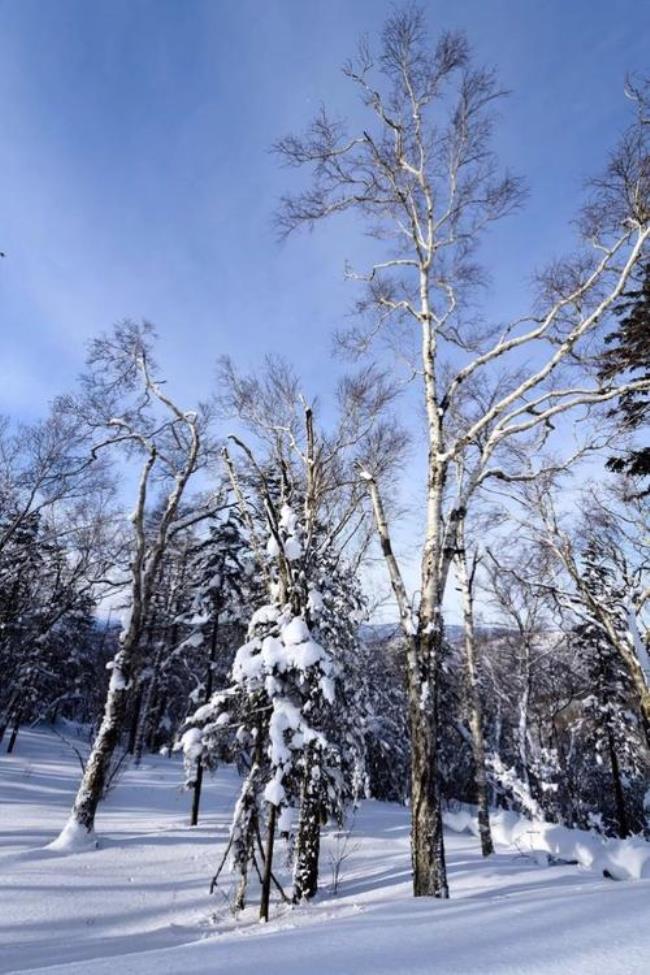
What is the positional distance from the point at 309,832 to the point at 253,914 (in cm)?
130


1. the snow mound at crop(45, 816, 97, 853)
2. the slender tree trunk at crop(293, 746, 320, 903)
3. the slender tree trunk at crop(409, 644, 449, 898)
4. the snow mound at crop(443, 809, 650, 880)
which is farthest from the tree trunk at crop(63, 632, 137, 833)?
the snow mound at crop(443, 809, 650, 880)

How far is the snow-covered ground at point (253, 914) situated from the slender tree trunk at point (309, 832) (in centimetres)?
38

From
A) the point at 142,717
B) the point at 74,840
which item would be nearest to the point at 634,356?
the point at 74,840

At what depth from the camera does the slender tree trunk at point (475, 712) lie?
13.0 metres

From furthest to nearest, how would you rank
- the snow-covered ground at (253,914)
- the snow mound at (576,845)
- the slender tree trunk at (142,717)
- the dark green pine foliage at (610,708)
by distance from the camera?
1. the slender tree trunk at (142,717)
2. the dark green pine foliage at (610,708)
3. the snow mound at (576,845)
4. the snow-covered ground at (253,914)

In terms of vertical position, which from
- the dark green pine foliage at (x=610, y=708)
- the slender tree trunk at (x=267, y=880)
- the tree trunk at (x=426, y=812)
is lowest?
the slender tree trunk at (x=267, y=880)

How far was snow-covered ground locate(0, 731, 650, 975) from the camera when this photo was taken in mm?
2545

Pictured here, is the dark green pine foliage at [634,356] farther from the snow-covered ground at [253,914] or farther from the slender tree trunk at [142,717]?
the slender tree trunk at [142,717]

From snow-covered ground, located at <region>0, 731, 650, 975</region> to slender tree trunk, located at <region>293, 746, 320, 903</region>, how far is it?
38cm

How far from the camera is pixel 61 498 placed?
47.7 feet

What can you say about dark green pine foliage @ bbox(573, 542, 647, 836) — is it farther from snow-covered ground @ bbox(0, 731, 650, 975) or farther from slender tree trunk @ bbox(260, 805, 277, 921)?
slender tree trunk @ bbox(260, 805, 277, 921)

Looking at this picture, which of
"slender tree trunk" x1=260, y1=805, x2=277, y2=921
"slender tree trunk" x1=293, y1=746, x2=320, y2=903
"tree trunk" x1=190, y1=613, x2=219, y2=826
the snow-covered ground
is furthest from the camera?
"tree trunk" x1=190, y1=613, x2=219, y2=826

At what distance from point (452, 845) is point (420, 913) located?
44.2ft

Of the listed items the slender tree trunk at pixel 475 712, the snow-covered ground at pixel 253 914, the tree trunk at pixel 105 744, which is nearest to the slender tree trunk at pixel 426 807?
the snow-covered ground at pixel 253 914
